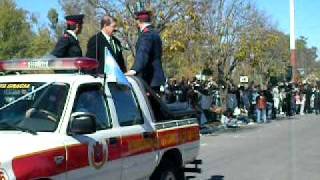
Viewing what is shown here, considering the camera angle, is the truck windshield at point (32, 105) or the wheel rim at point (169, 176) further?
the wheel rim at point (169, 176)

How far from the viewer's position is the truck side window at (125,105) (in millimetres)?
6664

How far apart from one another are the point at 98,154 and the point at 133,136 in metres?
0.81

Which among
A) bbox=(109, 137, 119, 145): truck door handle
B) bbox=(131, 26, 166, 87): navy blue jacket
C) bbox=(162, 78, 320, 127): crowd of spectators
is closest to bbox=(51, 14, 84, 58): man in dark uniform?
bbox=(131, 26, 166, 87): navy blue jacket

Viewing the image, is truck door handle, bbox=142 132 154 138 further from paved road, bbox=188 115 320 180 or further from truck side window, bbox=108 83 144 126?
paved road, bbox=188 115 320 180

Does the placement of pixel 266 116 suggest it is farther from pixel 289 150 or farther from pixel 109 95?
pixel 109 95

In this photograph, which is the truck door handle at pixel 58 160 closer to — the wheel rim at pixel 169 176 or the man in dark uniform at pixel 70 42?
the wheel rim at pixel 169 176

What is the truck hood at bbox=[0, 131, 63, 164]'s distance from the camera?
4883 millimetres

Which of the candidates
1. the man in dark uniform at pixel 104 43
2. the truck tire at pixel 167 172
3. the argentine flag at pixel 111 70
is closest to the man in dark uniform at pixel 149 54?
the man in dark uniform at pixel 104 43

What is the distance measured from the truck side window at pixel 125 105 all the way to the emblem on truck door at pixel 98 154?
61cm

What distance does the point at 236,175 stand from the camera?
1154 centimetres

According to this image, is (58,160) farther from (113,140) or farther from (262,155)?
(262,155)

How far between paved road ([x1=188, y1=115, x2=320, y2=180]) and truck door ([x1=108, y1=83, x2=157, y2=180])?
4241 mm

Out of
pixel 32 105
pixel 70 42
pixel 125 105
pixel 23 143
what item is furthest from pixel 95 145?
pixel 70 42

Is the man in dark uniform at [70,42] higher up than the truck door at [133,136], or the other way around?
the man in dark uniform at [70,42]
